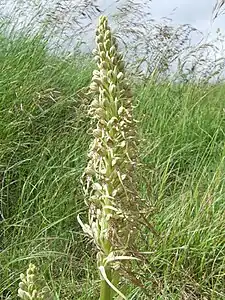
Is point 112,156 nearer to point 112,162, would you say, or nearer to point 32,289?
point 112,162

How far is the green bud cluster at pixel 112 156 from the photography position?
90cm

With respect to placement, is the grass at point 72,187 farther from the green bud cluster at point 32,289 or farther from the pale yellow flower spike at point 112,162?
the green bud cluster at point 32,289

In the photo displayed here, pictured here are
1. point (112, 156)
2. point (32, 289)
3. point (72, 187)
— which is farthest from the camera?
point (72, 187)

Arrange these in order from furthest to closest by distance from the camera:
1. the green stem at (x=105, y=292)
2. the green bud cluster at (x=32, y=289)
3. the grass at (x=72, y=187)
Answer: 1. the grass at (x=72, y=187)
2. the green stem at (x=105, y=292)
3. the green bud cluster at (x=32, y=289)

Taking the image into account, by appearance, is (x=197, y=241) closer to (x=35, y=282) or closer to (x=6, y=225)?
(x=6, y=225)

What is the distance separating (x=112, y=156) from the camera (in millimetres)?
938

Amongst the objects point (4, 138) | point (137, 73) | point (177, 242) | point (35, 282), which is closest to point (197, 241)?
point (177, 242)

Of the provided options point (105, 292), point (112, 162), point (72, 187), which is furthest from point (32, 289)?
point (72, 187)

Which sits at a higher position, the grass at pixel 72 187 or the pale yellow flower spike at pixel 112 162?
the pale yellow flower spike at pixel 112 162

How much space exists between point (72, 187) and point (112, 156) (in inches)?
67.5

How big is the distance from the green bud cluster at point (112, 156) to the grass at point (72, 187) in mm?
733

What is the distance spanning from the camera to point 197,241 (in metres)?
2.42

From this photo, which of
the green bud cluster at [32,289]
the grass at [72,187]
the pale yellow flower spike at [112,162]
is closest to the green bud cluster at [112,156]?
the pale yellow flower spike at [112,162]

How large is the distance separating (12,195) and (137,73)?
1.38 m
